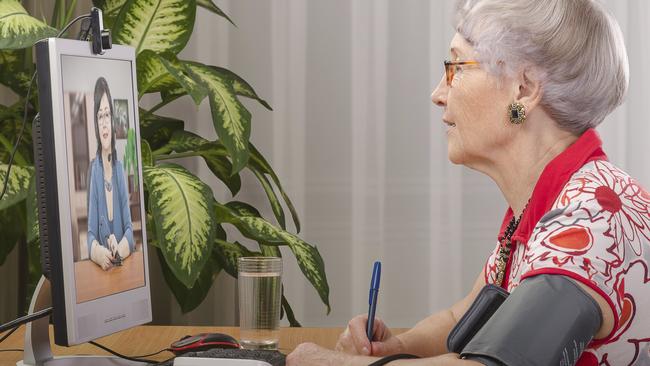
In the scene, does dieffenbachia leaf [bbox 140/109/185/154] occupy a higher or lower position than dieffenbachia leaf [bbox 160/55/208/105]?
lower

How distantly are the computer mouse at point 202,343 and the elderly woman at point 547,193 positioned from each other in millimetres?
179

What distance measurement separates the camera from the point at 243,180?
2.76 meters

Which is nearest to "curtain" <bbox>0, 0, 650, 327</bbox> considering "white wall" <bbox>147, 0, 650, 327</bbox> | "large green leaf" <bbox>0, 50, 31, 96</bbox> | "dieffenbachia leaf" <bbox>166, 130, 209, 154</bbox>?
"white wall" <bbox>147, 0, 650, 327</bbox>

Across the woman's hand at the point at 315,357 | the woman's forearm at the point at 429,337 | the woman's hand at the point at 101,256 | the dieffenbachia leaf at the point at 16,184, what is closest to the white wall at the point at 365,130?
the dieffenbachia leaf at the point at 16,184

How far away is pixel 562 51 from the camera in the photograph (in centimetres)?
120

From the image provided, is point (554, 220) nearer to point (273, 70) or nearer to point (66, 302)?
point (66, 302)

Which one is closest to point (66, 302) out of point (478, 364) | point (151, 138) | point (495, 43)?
point (478, 364)

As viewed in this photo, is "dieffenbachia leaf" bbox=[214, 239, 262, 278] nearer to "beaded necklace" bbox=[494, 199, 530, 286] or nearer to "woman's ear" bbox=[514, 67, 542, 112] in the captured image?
"beaded necklace" bbox=[494, 199, 530, 286]

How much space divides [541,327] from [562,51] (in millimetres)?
413

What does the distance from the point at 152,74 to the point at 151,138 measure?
1.28 feet

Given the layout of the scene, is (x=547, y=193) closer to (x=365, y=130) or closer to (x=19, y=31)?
(x=19, y=31)

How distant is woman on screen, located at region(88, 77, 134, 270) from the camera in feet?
4.00

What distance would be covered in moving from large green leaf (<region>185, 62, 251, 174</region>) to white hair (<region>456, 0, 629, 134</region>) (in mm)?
942

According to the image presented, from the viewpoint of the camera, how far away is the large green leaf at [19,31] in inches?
78.2
